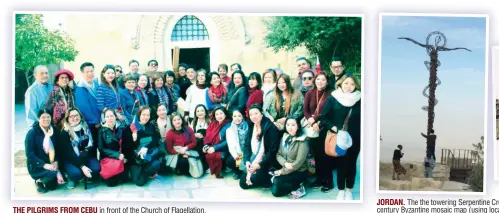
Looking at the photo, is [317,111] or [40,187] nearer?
[317,111]

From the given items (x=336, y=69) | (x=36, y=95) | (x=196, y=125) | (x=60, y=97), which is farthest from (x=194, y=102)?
(x=36, y=95)

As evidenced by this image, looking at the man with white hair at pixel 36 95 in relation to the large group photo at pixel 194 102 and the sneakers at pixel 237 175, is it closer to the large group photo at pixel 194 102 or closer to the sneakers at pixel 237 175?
the large group photo at pixel 194 102

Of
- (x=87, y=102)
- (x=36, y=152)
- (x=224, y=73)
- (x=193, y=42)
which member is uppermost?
(x=193, y=42)

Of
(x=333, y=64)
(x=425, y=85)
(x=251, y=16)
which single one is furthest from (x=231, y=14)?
(x=425, y=85)

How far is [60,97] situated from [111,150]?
34.0 inches

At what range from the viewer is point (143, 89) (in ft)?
24.0

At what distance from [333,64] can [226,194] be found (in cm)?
200

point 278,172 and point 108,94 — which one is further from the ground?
point 108,94

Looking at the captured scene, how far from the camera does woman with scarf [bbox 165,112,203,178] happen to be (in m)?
7.33

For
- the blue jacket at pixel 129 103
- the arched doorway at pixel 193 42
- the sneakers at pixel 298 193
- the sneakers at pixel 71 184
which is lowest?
the sneakers at pixel 298 193

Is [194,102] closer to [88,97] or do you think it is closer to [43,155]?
[88,97]

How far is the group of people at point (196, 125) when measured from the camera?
727 cm

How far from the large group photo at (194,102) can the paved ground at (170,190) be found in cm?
2

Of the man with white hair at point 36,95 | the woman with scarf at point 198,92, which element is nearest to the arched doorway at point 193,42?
the woman with scarf at point 198,92
